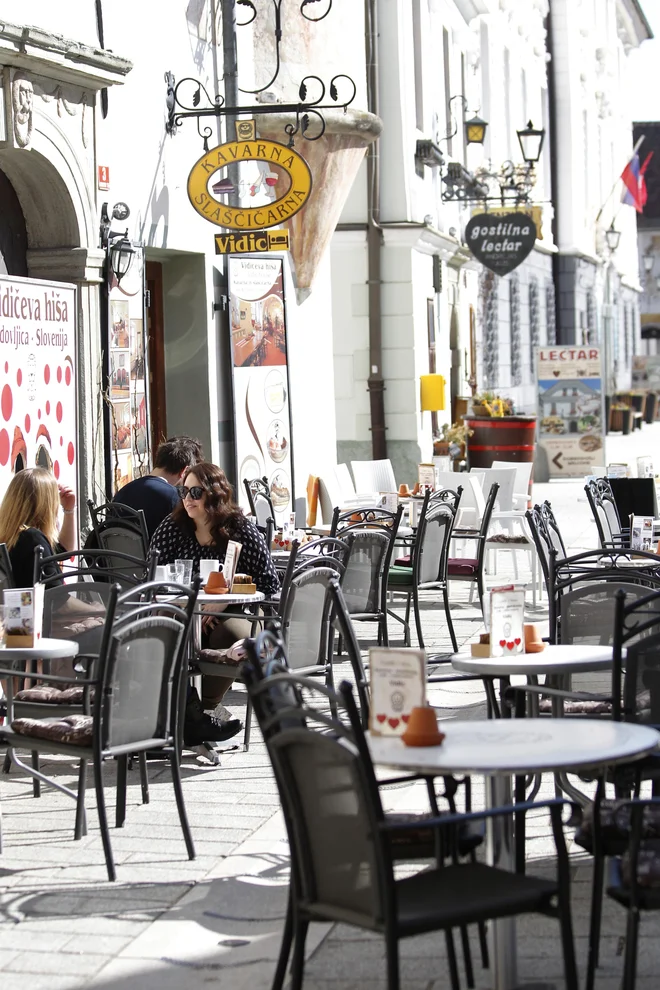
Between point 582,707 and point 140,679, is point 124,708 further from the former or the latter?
point 582,707

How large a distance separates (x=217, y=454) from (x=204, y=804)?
747 centimetres

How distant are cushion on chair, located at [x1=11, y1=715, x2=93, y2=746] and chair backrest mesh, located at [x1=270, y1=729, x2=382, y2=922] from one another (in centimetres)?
200

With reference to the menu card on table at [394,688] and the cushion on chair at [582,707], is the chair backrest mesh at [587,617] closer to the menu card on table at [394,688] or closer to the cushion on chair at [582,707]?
the cushion on chair at [582,707]

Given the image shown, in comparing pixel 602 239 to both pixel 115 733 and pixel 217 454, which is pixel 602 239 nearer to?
pixel 217 454

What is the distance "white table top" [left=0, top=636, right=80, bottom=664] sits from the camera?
5.95 m

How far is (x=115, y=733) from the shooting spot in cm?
562

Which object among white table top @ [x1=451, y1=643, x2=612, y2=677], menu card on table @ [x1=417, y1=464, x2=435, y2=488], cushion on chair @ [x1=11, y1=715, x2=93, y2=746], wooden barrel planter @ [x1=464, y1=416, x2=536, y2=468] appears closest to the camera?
white table top @ [x1=451, y1=643, x2=612, y2=677]

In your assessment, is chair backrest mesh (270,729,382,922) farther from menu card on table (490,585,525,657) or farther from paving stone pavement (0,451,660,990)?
menu card on table (490,585,525,657)

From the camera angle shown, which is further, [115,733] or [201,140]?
[201,140]

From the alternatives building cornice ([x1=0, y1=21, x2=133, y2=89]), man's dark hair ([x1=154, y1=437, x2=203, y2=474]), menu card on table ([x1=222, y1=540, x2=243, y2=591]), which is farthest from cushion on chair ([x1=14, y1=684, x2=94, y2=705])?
building cornice ([x1=0, y1=21, x2=133, y2=89])

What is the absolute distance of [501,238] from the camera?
23.1m

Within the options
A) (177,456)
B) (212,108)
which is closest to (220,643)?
(177,456)

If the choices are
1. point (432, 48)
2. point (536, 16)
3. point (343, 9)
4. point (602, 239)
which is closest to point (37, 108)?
point (343, 9)

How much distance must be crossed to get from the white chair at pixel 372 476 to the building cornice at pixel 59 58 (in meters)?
5.50
